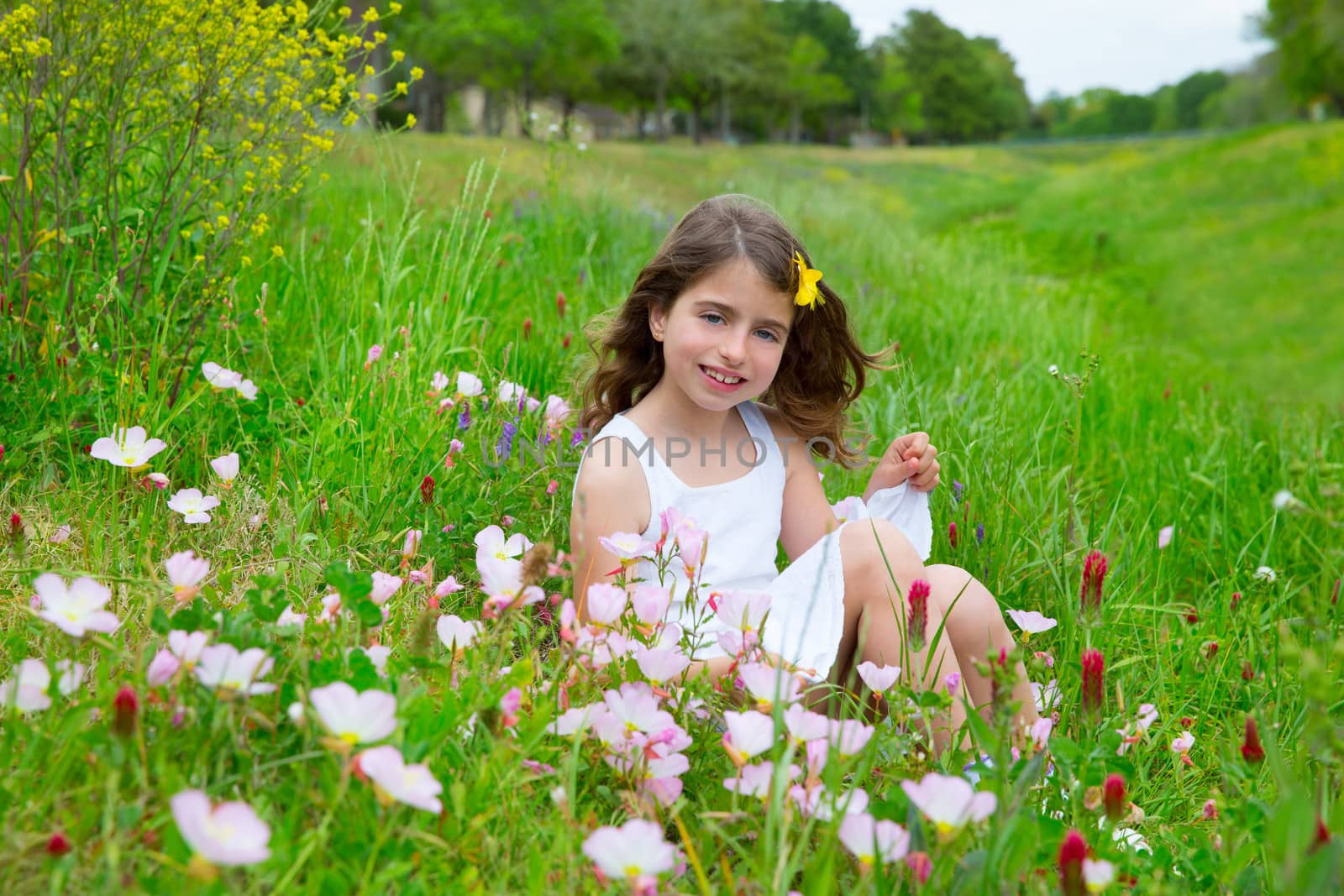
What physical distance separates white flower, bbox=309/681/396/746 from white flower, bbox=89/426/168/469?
3.32 ft

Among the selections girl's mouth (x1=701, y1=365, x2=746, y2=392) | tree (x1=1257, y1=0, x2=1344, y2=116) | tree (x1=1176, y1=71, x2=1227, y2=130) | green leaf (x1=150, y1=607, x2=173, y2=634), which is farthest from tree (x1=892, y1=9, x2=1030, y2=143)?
green leaf (x1=150, y1=607, x2=173, y2=634)

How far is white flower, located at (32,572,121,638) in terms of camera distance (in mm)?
1267

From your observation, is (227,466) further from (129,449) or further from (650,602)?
(650,602)

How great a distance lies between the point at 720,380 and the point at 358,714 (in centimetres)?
130

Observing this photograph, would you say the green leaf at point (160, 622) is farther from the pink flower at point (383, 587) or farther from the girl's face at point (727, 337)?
the girl's face at point (727, 337)

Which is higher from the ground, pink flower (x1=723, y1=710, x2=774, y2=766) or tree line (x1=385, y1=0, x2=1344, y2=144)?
tree line (x1=385, y1=0, x2=1344, y2=144)

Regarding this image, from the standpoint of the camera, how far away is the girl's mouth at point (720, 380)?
90.0 inches

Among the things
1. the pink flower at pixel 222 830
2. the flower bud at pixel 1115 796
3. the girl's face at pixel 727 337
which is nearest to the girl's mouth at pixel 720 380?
the girl's face at pixel 727 337

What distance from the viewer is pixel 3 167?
116 inches

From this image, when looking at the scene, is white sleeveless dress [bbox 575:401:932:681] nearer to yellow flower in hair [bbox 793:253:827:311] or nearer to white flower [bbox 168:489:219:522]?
yellow flower in hair [bbox 793:253:827:311]

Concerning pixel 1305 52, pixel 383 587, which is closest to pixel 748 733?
pixel 383 587

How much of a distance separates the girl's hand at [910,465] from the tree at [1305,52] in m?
23.5

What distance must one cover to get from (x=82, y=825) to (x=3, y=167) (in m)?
2.44

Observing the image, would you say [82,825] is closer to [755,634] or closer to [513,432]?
[755,634]
